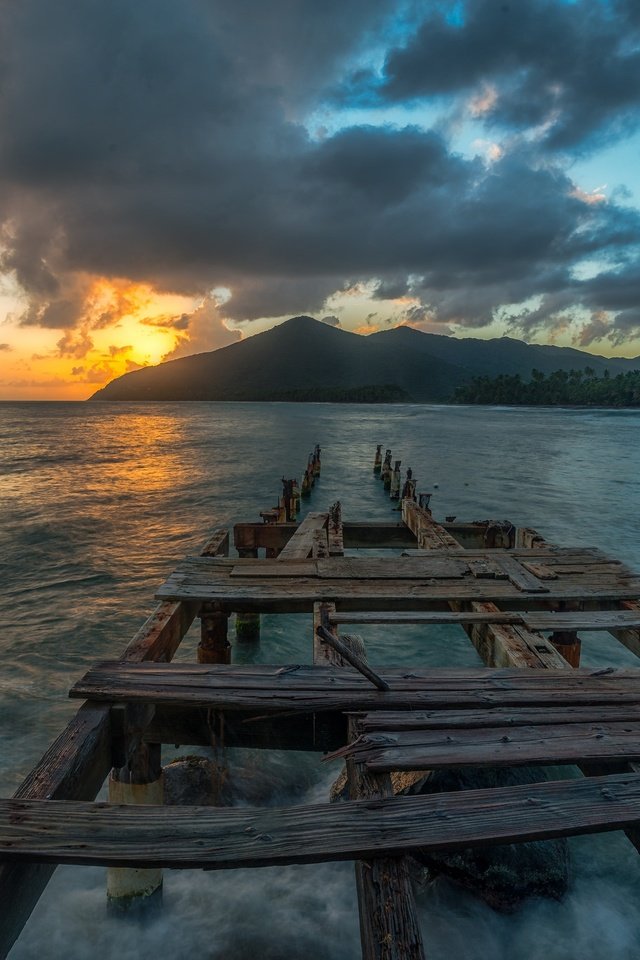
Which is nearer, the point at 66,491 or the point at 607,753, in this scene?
the point at 607,753

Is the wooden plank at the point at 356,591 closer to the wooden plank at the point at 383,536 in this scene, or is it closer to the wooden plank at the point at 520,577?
the wooden plank at the point at 520,577

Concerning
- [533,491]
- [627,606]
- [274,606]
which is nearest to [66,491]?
[533,491]

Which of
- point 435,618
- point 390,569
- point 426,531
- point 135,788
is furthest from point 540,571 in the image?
point 135,788

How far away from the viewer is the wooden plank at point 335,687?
385 centimetres

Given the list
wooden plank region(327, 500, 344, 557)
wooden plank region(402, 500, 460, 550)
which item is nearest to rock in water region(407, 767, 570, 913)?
wooden plank region(327, 500, 344, 557)

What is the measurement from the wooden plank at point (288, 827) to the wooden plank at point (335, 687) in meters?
0.98

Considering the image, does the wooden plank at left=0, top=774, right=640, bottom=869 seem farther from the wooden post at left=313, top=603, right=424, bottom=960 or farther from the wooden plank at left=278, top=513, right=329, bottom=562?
the wooden plank at left=278, top=513, right=329, bottom=562

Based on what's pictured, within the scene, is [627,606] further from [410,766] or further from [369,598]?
[410,766]

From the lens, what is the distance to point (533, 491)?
31109mm

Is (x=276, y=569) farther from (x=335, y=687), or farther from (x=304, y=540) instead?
(x=335, y=687)

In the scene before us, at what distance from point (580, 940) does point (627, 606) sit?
3.21m

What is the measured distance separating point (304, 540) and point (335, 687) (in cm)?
507

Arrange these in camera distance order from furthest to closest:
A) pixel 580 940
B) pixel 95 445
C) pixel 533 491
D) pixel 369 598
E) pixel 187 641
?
pixel 95 445 < pixel 533 491 < pixel 187 641 < pixel 369 598 < pixel 580 940

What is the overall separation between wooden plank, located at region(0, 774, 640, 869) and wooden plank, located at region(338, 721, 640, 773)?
0.37 meters
